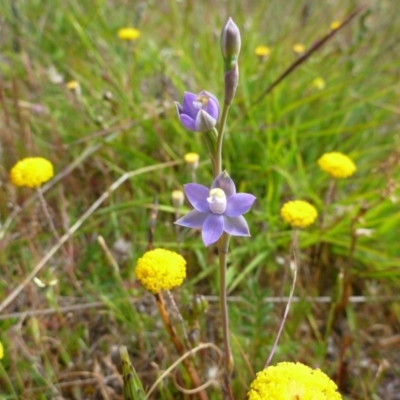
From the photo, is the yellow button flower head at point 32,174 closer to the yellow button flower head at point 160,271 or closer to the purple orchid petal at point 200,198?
the yellow button flower head at point 160,271

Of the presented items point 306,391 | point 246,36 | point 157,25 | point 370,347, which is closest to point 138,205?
point 370,347

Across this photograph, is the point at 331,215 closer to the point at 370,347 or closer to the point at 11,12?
the point at 370,347

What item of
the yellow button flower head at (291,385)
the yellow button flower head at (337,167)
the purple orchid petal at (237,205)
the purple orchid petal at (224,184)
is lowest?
the yellow button flower head at (291,385)

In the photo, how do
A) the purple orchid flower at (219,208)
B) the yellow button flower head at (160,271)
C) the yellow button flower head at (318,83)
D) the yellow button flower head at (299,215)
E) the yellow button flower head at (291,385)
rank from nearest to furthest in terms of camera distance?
the yellow button flower head at (291,385)
the purple orchid flower at (219,208)
the yellow button flower head at (160,271)
the yellow button flower head at (299,215)
the yellow button flower head at (318,83)

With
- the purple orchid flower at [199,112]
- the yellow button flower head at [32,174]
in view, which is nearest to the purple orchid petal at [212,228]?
the purple orchid flower at [199,112]

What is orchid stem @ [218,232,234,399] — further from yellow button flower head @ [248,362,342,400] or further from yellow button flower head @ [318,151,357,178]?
yellow button flower head @ [318,151,357,178]

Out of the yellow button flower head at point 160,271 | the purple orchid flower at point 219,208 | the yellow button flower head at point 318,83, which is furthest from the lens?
the yellow button flower head at point 318,83

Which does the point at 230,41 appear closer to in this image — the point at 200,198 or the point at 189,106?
the point at 189,106

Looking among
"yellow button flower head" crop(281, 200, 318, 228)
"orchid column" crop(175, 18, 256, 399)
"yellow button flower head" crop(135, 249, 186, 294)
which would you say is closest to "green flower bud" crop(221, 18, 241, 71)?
"orchid column" crop(175, 18, 256, 399)
